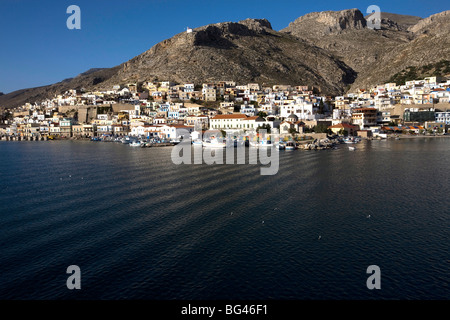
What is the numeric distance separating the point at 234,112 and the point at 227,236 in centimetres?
7886

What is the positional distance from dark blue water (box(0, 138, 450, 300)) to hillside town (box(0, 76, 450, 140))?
1798 inches

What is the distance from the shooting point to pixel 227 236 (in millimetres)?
18234

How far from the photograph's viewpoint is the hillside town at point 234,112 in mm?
80875

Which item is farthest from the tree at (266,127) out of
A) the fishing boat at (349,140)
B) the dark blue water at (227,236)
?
the dark blue water at (227,236)

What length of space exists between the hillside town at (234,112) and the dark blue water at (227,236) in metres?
45.7

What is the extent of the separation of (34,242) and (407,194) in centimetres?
2543

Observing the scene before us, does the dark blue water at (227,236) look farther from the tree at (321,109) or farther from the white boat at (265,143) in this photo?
the tree at (321,109)

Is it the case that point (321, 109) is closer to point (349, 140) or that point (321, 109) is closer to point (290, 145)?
point (349, 140)

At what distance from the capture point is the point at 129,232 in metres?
18.7

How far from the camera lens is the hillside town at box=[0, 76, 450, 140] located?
80875mm

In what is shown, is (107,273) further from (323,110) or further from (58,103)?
(58,103)

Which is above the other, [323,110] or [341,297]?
[323,110]
